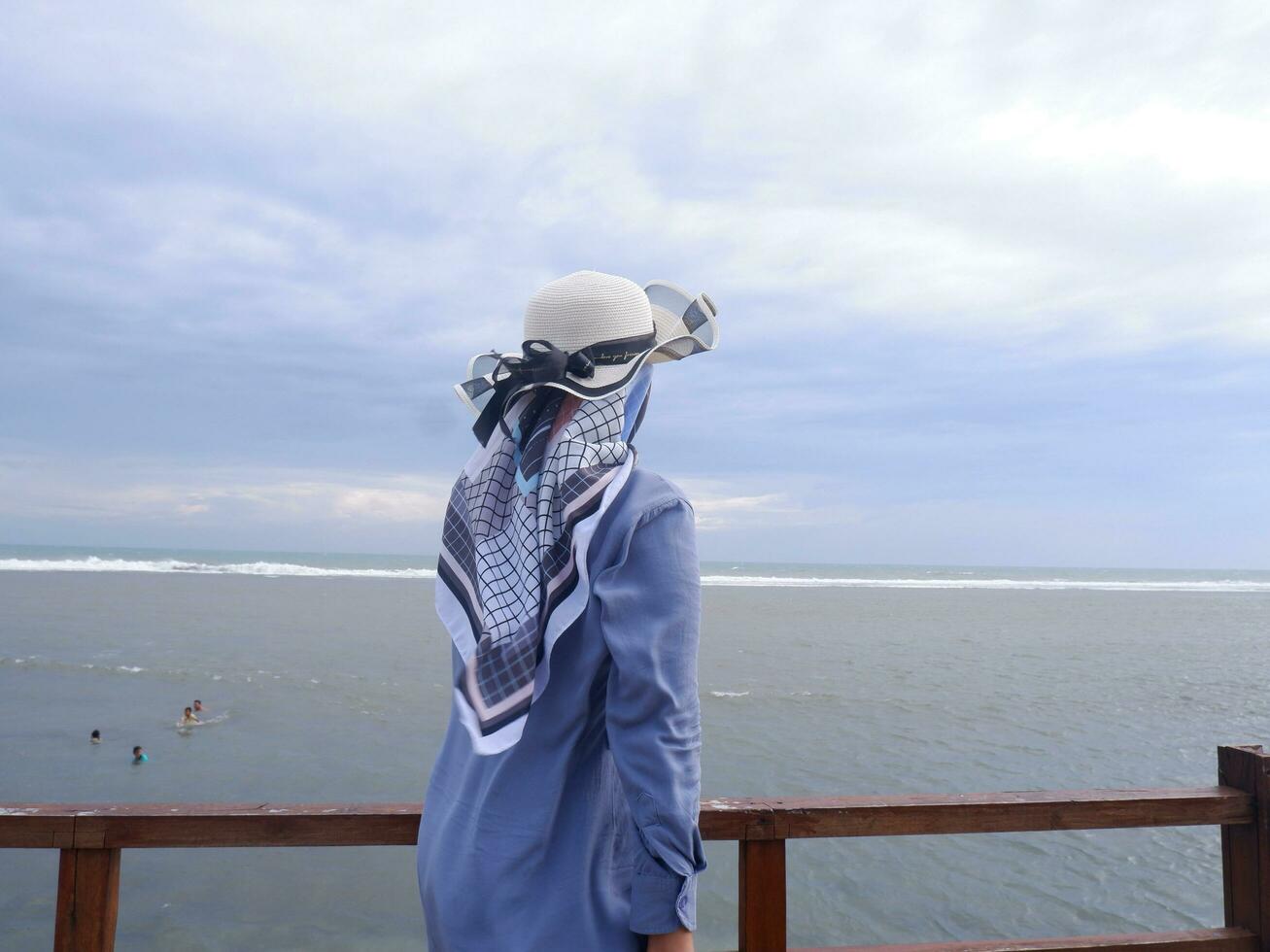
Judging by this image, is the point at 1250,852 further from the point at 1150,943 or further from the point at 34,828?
the point at 34,828

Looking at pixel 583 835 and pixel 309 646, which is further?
pixel 309 646

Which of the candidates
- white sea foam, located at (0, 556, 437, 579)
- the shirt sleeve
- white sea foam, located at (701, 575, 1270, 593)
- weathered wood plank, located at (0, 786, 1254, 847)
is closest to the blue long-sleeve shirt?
the shirt sleeve

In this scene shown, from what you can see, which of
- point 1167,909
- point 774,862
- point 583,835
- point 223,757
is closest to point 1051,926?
point 1167,909

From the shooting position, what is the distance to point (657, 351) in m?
1.49

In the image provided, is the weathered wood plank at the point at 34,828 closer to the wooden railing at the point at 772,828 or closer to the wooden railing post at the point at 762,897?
the wooden railing at the point at 772,828

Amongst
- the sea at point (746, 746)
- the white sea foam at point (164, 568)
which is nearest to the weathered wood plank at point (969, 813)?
the sea at point (746, 746)

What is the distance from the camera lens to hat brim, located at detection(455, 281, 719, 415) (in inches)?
54.7

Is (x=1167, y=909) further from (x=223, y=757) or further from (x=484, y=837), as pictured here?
(x=223, y=757)

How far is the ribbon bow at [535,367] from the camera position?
4.55 feet

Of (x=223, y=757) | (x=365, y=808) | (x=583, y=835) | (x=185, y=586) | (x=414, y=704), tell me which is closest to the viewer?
(x=583, y=835)

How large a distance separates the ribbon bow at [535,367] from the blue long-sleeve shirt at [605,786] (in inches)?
8.0

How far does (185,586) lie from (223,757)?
2387cm

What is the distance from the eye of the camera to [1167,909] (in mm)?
5340

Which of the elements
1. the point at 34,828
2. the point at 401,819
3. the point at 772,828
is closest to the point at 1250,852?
the point at 772,828
